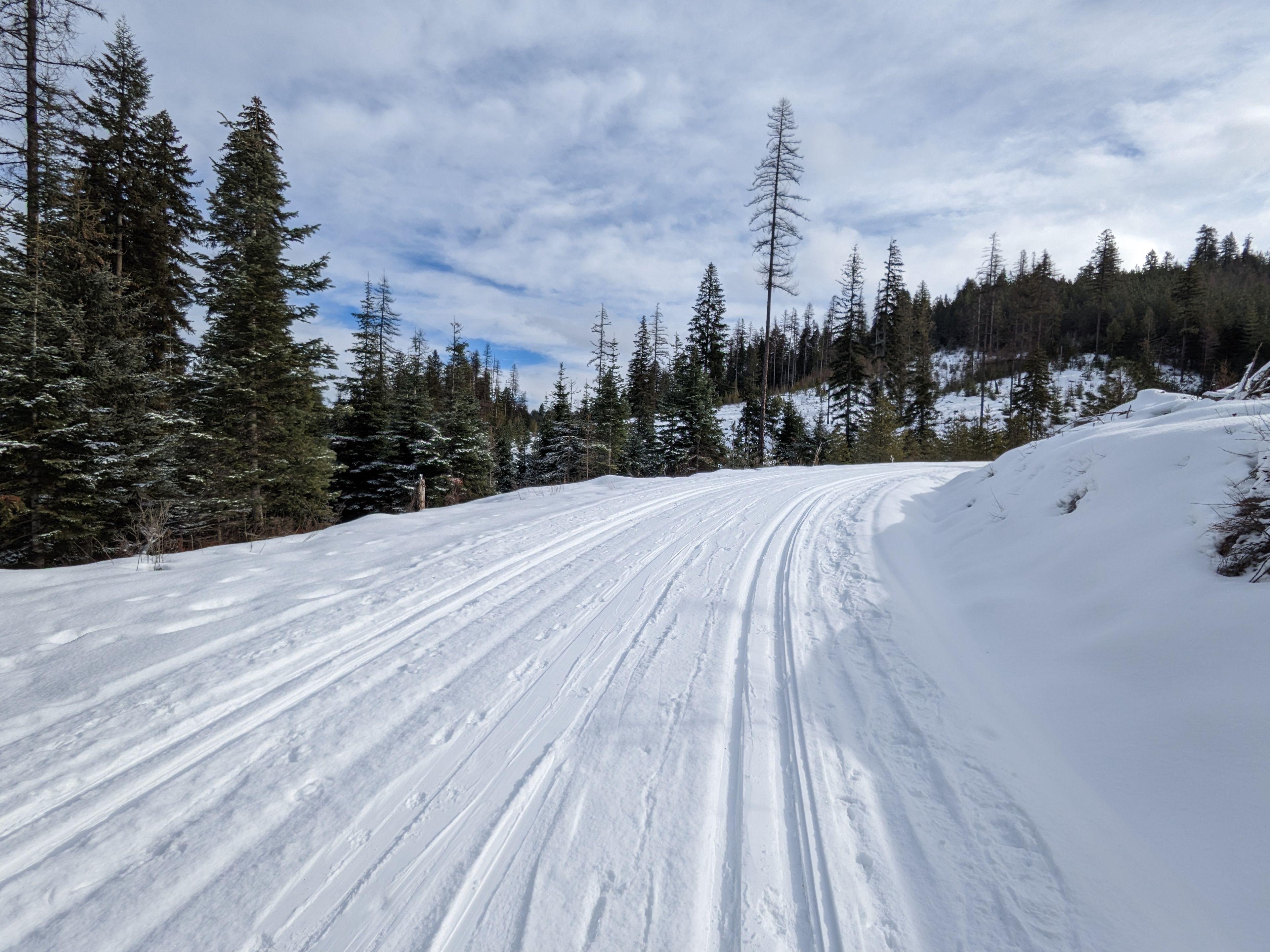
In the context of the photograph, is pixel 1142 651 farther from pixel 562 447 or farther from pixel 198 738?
pixel 562 447

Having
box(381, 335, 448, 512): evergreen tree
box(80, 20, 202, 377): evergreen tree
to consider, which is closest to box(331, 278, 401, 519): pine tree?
box(381, 335, 448, 512): evergreen tree

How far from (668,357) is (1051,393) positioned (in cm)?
3026

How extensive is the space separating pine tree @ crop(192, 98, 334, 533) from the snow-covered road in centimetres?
933

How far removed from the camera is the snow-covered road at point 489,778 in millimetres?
1662

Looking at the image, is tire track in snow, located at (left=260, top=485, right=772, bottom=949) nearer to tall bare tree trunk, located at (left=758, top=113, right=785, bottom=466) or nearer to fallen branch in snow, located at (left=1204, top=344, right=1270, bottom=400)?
fallen branch in snow, located at (left=1204, top=344, right=1270, bottom=400)

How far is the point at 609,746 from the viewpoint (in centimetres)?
249

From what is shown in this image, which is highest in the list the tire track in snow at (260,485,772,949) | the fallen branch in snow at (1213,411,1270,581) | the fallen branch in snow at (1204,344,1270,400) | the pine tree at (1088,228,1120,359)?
the pine tree at (1088,228,1120,359)

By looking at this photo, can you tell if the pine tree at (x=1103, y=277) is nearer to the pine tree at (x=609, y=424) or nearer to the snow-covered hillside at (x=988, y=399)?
the snow-covered hillside at (x=988, y=399)

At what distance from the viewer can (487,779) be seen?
7.49 feet

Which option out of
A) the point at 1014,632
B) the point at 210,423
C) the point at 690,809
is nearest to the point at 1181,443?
the point at 1014,632

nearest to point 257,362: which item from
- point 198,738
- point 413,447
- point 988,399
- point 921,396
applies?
point 413,447

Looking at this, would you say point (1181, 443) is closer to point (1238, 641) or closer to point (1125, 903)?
point (1238, 641)

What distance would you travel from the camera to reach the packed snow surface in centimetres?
168

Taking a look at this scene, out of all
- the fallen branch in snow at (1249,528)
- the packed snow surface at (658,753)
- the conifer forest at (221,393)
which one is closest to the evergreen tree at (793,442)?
the conifer forest at (221,393)
